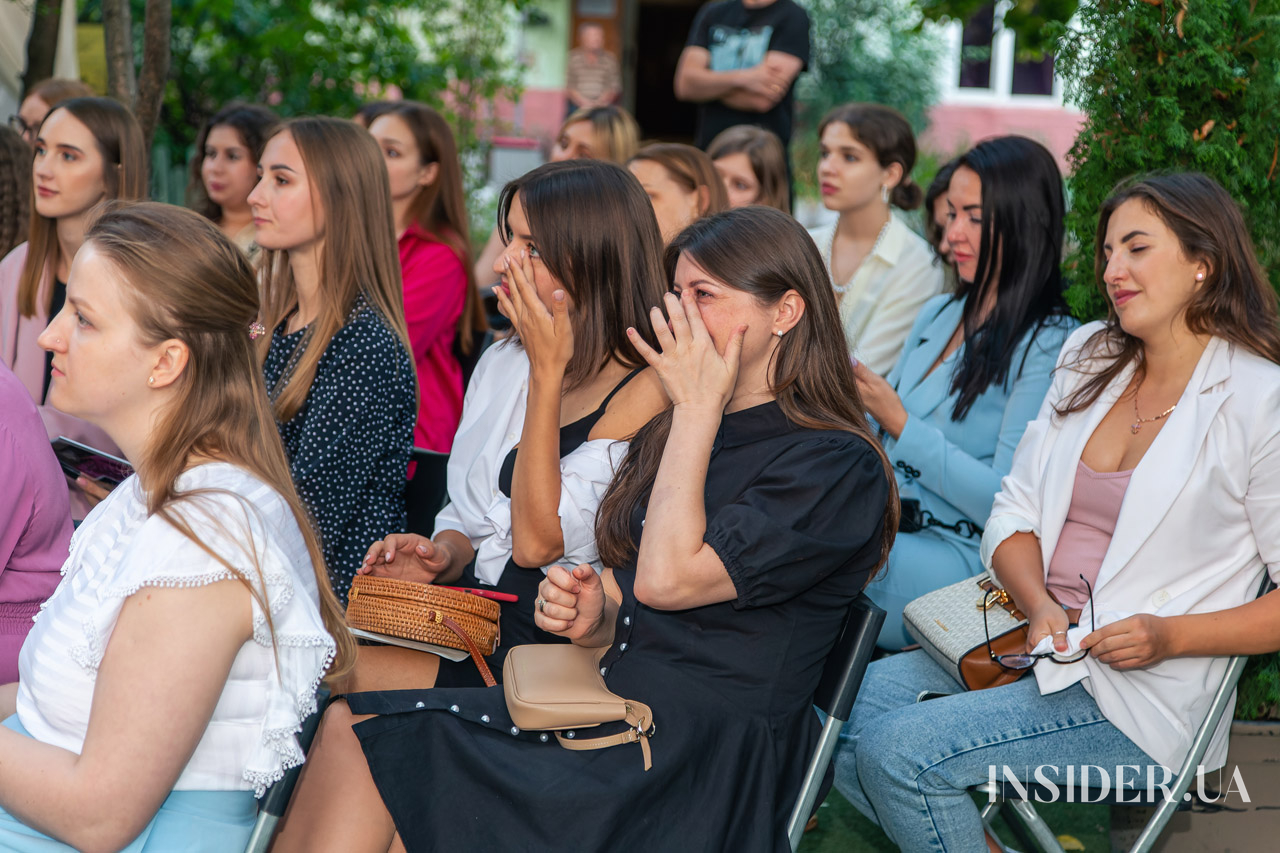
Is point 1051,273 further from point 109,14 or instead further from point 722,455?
point 109,14

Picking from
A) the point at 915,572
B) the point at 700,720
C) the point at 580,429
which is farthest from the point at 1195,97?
the point at 700,720

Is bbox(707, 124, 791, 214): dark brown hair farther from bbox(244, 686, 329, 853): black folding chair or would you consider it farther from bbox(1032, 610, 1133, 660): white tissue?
bbox(244, 686, 329, 853): black folding chair

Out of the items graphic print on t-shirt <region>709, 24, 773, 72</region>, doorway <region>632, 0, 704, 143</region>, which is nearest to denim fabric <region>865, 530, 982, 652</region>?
graphic print on t-shirt <region>709, 24, 773, 72</region>

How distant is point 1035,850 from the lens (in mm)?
2895

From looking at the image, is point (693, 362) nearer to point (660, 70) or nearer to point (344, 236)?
point (344, 236)

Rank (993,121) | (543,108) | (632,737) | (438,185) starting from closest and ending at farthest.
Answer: (632,737) < (438,185) < (543,108) < (993,121)

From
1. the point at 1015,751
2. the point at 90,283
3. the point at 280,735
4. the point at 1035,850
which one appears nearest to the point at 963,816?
the point at 1015,751

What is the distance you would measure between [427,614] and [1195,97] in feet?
7.79

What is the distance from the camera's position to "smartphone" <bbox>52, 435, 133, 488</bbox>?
2980mm

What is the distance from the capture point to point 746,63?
19.3ft

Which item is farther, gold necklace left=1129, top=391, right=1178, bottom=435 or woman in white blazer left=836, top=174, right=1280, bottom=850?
gold necklace left=1129, top=391, right=1178, bottom=435

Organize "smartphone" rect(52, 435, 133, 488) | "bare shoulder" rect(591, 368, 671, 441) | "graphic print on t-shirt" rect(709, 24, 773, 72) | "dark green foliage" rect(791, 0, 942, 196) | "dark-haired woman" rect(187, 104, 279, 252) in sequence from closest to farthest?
"bare shoulder" rect(591, 368, 671, 441) < "smartphone" rect(52, 435, 133, 488) < "dark-haired woman" rect(187, 104, 279, 252) < "graphic print on t-shirt" rect(709, 24, 773, 72) < "dark green foliage" rect(791, 0, 942, 196)

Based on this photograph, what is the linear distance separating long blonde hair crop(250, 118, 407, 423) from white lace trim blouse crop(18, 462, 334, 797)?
151 centimetres

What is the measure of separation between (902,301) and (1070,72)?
1195 millimetres
